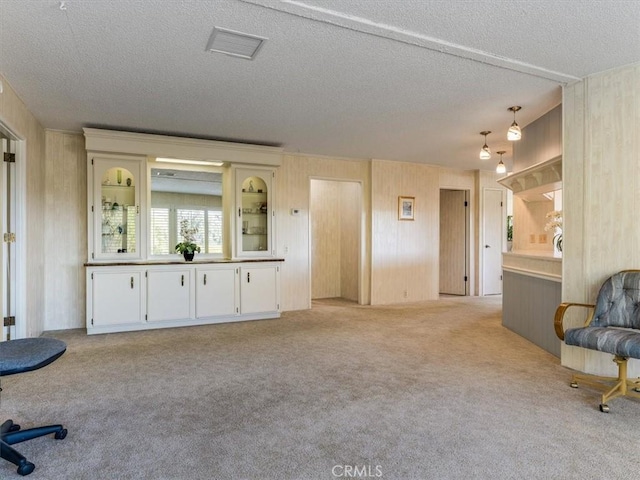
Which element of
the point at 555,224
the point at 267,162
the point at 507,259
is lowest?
the point at 507,259

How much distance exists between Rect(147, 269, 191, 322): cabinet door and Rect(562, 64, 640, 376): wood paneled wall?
4202 millimetres

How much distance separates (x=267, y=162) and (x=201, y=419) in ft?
12.4

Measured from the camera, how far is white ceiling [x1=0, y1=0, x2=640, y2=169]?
7.39 ft

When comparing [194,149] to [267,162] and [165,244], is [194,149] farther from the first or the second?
[165,244]

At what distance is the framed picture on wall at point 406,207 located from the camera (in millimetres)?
6738

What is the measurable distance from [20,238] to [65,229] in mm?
1069

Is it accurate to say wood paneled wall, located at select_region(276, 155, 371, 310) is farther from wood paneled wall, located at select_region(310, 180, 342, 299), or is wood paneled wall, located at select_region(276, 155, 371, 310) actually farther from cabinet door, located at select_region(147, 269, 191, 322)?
cabinet door, located at select_region(147, 269, 191, 322)

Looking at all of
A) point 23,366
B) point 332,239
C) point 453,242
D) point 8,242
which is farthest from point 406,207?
point 23,366

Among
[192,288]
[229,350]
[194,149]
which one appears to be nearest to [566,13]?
[229,350]

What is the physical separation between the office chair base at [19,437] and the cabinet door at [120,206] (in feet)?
9.33

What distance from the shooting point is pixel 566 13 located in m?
2.26

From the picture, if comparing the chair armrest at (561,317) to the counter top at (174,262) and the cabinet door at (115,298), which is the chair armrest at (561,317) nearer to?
the counter top at (174,262)
